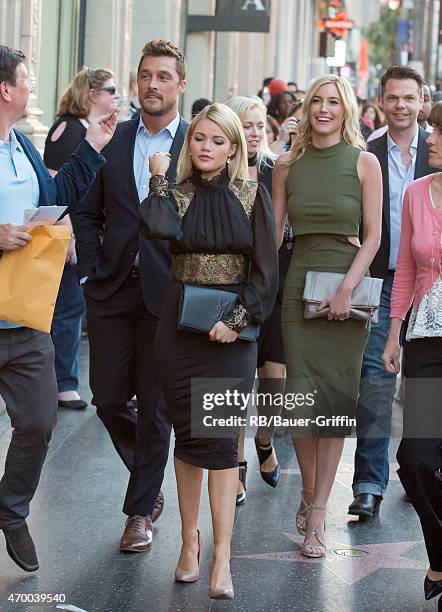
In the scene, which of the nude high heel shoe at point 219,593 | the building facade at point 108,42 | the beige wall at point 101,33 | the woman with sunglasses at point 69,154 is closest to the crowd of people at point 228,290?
the nude high heel shoe at point 219,593

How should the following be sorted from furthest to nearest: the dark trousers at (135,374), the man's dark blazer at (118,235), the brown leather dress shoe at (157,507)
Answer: the brown leather dress shoe at (157,507)
the dark trousers at (135,374)
the man's dark blazer at (118,235)

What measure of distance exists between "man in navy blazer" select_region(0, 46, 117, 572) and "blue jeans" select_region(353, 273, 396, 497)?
2.14m

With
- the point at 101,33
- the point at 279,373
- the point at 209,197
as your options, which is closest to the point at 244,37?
the point at 101,33

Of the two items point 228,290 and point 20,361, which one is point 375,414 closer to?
point 228,290

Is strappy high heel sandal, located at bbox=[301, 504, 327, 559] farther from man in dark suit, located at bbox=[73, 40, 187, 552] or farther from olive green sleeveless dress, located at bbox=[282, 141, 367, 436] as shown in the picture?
man in dark suit, located at bbox=[73, 40, 187, 552]

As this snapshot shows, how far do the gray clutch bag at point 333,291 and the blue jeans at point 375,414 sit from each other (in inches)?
33.1

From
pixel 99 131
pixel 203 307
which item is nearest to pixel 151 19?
pixel 99 131

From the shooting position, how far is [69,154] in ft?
30.7

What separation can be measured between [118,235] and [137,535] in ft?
4.62

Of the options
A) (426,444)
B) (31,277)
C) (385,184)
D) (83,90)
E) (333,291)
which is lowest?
(426,444)

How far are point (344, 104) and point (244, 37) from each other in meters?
24.2

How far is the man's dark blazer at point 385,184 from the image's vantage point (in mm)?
7250

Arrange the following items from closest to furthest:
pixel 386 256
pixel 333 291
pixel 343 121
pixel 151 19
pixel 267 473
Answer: pixel 333 291, pixel 343 121, pixel 386 256, pixel 267 473, pixel 151 19

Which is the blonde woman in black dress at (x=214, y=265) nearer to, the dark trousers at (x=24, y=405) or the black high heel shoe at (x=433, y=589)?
the dark trousers at (x=24, y=405)
